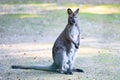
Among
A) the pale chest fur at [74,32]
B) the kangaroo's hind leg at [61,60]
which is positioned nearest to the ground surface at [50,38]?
the kangaroo's hind leg at [61,60]

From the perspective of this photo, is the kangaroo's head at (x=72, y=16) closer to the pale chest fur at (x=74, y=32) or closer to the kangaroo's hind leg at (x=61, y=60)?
A: the pale chest fur at (x=74, y=32)

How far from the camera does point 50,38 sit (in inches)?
584

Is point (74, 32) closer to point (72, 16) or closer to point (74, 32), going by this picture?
point (74, 32)

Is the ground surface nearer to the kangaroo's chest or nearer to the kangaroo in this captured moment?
the kangaroo

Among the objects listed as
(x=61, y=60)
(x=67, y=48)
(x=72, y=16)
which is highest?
(x=72, y=16)

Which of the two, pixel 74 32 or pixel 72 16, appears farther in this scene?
pixel 74 32

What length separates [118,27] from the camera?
16.9 m

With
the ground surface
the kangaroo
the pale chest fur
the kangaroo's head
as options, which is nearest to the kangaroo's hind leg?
the kangaroo

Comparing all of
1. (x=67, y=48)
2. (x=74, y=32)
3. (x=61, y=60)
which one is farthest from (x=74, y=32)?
(x=61, y=60)

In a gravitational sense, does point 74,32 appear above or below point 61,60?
above

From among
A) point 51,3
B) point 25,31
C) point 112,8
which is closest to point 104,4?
point 112,8

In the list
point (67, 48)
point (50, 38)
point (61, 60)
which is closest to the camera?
point (61, 60)

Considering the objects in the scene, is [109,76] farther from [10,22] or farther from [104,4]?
[104,4]

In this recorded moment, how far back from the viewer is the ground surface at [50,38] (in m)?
9.62
